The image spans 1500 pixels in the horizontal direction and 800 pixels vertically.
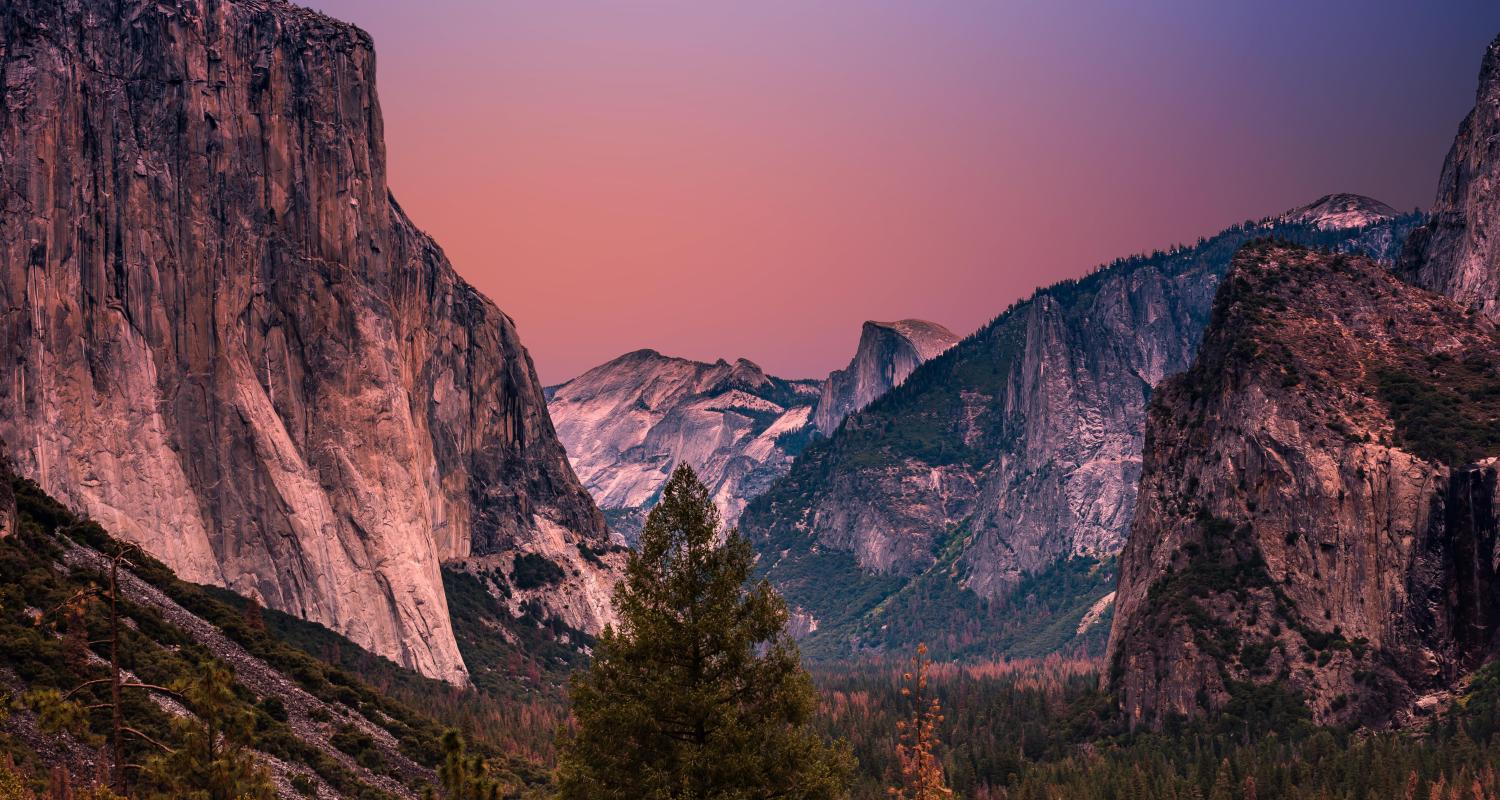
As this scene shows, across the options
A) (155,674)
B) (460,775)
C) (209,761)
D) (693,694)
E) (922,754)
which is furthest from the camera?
(155,674)

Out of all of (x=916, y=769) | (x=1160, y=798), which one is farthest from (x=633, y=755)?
(x=1160, y=798)

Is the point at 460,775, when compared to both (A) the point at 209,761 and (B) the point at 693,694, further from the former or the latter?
(A) the point at 209,761

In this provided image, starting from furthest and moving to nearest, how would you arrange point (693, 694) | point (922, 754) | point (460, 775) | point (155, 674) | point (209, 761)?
point (155, 674) → point (209, 761) → point (693, 694) → point (922, 754) → point (460, 775)

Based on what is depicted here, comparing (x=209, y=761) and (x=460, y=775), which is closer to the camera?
(x=460, y=775)

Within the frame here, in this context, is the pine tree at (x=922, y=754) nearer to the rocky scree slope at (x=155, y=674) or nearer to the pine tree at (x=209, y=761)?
the pine tree at (x=209, y=761)

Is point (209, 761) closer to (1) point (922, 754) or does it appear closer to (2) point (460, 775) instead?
(2) point (460, 775)

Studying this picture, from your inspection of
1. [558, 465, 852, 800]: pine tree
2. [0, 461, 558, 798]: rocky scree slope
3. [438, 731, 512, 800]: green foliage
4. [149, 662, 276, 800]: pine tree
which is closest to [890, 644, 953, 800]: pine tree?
[558, 465, 852, 800]: pine tree

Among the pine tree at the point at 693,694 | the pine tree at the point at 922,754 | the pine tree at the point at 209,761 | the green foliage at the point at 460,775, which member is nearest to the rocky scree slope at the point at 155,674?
the pine tree at the point at 209,761

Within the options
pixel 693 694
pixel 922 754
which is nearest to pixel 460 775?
pixel 693 694

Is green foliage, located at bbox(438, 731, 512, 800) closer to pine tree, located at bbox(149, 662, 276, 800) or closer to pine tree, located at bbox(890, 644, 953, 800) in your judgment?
pine tree, located at bbox(149, 662, 276, 800)

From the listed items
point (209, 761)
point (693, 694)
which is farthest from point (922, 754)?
point (209, 761)

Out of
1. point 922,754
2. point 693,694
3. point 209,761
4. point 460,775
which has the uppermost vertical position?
point 693,694

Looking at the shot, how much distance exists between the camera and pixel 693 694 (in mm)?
50188

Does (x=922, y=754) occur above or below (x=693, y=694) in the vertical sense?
below
